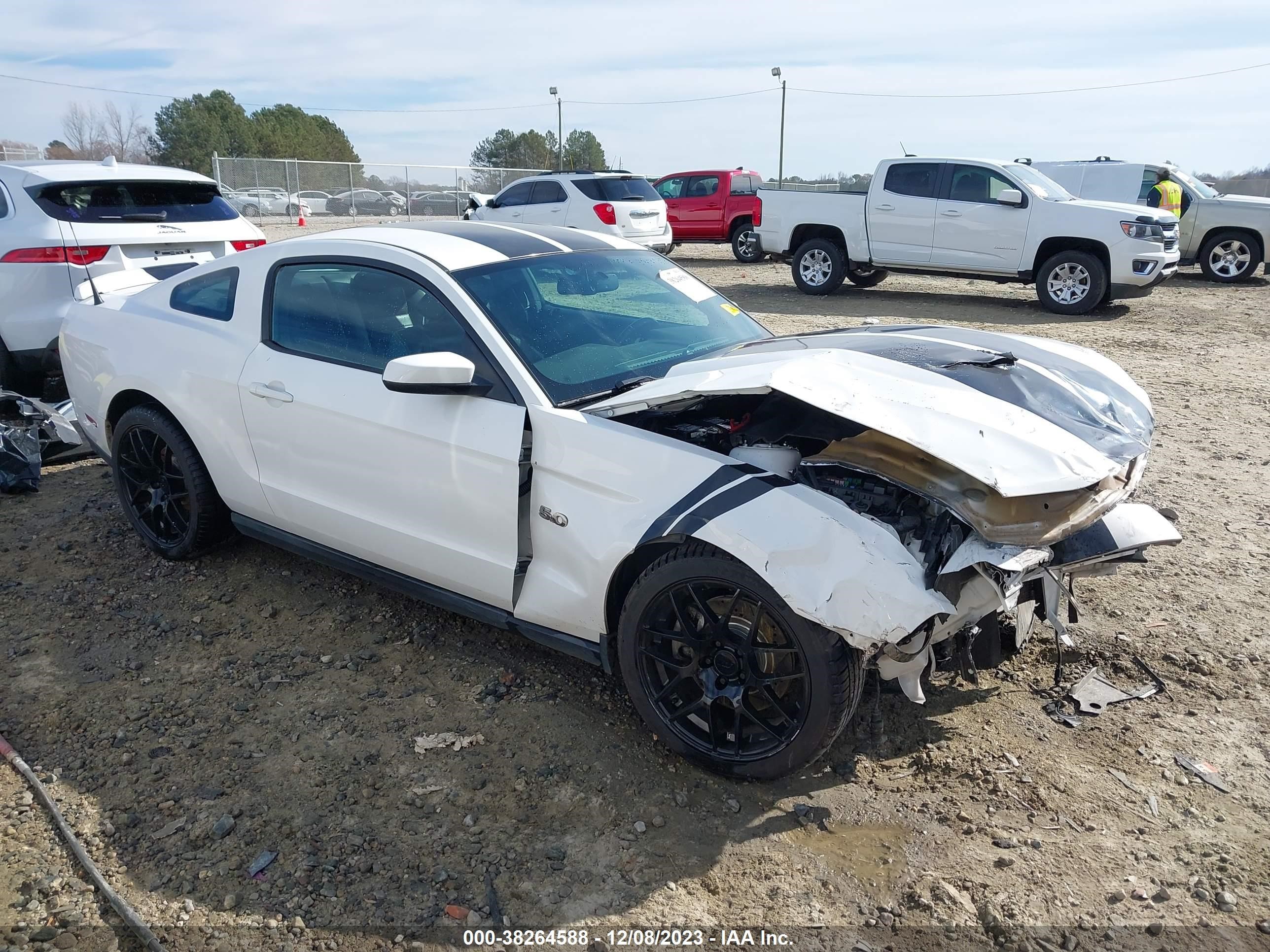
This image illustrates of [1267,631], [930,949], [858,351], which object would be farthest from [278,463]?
[1267,631]

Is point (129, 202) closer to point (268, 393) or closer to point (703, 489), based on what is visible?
point (268, 393)

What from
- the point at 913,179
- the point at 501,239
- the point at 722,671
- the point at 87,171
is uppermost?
the point at 913,179

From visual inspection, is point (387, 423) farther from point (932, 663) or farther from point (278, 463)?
point (932, 663)

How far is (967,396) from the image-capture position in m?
2.96

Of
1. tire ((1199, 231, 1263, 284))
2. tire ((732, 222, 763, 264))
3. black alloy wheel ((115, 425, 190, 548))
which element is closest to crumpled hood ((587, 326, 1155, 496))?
black alloy wheel ((115, 425, 190, 548))

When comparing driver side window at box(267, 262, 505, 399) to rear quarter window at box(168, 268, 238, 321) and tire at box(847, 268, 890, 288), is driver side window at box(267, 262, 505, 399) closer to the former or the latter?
rear quarter window at box(168, 268, 238, 321)

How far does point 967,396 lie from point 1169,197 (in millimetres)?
15265

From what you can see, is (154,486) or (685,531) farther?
(154,486)

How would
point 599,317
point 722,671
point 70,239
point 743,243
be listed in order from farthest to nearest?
point 743,243 → point 70,239 → point 599,317 → point 722,671

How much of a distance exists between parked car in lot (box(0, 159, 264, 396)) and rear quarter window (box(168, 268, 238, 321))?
278cm

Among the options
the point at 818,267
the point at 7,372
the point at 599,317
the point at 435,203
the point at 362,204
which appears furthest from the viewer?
the point at 435,203

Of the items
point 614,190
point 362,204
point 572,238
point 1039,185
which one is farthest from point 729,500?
point 362,204

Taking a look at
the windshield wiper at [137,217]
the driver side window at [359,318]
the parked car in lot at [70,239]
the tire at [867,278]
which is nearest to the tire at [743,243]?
the tire at [867,278]

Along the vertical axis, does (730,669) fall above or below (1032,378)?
below
